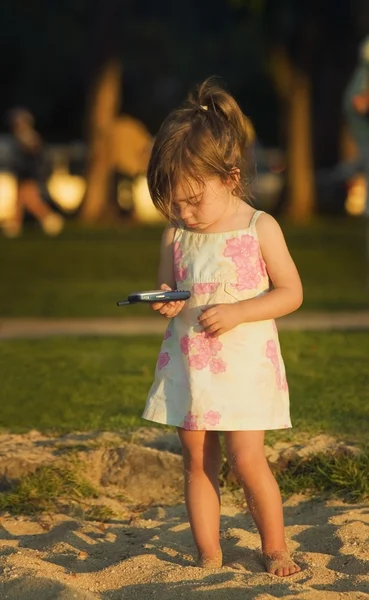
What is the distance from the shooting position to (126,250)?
1955cm

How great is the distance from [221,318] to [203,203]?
0.41 m

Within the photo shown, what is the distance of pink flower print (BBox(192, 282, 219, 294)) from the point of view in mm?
4531

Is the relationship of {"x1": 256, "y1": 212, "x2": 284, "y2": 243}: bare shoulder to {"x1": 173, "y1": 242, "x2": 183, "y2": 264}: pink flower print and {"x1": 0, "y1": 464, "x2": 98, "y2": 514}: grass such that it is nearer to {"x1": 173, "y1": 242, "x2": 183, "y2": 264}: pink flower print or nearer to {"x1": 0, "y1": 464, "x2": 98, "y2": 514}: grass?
{"x1": 173, "y1": 242, "x2": 183, "y2": 264}: pink flower print

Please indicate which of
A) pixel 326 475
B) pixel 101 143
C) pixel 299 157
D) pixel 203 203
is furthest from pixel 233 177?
pixel 101 143

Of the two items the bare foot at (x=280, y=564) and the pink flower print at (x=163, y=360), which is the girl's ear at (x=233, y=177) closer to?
the pink flower print at (x=163, y=360)

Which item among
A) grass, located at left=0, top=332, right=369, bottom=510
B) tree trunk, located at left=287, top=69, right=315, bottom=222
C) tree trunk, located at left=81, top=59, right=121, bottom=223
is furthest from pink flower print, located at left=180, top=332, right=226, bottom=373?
tree trunk, located at left=287, top=69, right=315, bottom=222

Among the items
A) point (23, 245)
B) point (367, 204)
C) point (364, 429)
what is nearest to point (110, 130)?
point (23, 245)

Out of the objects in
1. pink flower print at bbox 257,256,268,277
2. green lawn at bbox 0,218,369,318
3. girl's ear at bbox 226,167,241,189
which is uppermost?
green lawn at bbox 0,218,369,318

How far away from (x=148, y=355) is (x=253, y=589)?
4.67m

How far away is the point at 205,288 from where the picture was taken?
4535 millimetres

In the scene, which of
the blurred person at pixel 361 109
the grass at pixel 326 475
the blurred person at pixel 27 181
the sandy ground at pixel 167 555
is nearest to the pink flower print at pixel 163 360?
the sandy ground at pixel 167 555

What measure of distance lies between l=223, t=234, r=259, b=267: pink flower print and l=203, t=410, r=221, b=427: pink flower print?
49cm

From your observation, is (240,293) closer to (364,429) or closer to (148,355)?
(364,429)

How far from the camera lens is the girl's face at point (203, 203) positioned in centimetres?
452
